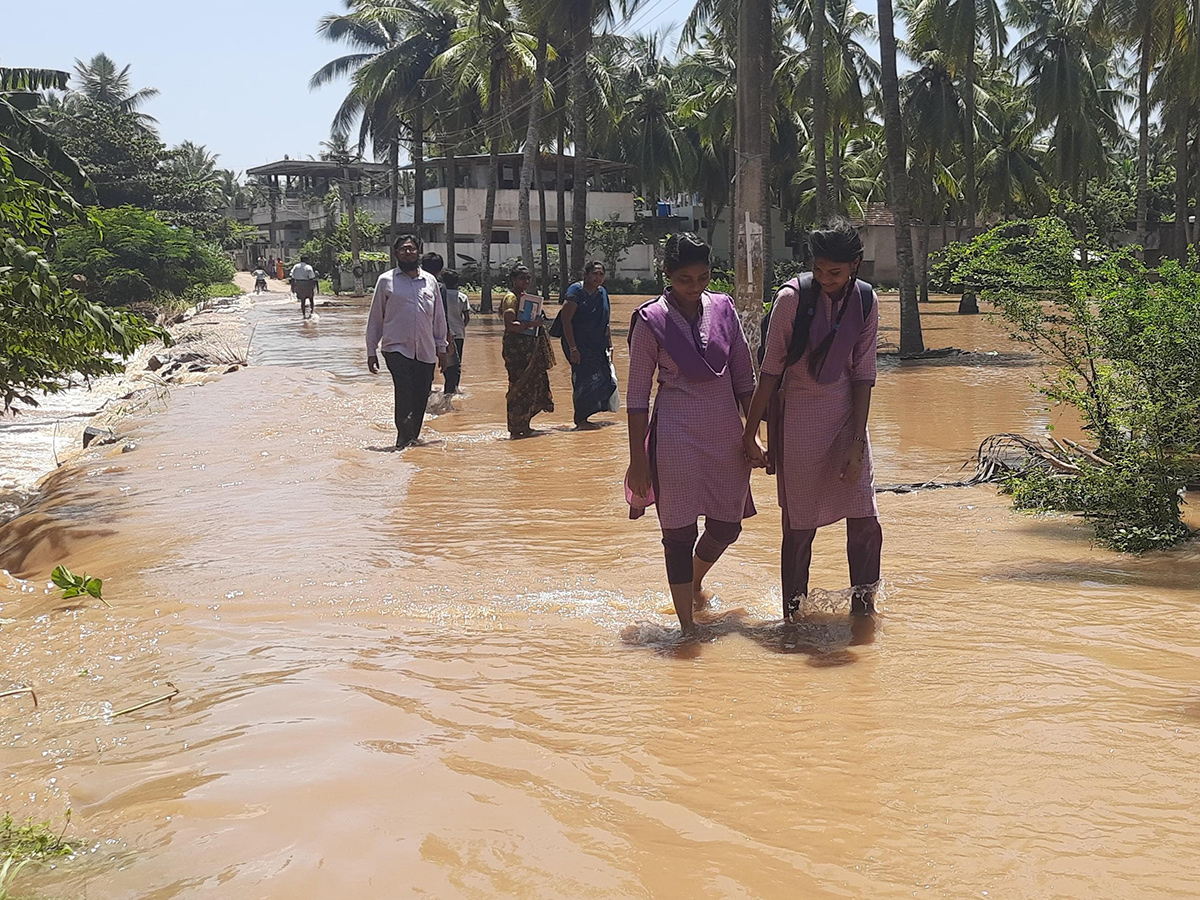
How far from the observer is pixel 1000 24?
33031 millimetres

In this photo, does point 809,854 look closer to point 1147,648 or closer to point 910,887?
point 910,887

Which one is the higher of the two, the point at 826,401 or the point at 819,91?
the point at 819,91

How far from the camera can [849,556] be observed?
466cm

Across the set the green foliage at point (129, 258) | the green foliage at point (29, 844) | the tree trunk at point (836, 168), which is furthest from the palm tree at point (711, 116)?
the green foliage at point (29, 844)

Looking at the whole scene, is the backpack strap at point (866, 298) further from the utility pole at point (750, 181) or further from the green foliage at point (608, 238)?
the green foliage at point (608, 238)

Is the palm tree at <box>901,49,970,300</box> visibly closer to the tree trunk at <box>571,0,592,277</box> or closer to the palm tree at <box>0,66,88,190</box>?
the tree trunk at <box>571,0,592,277</box>

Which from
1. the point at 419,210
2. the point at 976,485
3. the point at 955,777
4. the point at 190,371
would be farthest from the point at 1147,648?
the point at 419,210

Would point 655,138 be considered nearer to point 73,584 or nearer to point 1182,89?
A: point 1182,89

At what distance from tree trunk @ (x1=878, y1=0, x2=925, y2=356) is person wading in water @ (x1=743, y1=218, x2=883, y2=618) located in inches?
629

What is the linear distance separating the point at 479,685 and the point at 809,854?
1.58 meters

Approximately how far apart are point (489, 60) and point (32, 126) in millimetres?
14522

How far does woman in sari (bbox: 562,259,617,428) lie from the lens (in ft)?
33.7

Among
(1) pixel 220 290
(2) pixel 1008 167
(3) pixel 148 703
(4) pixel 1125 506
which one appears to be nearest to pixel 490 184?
(1) pixel 220 290

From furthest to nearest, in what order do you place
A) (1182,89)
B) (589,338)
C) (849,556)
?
(1182,89) → (589,338) → (849,556)
